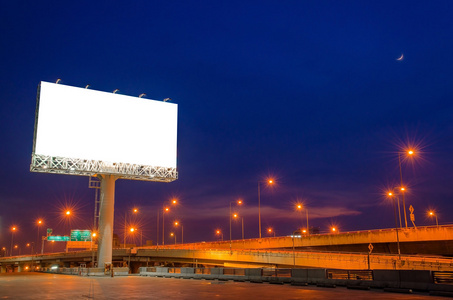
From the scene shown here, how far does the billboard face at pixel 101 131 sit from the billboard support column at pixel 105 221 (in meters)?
2.44

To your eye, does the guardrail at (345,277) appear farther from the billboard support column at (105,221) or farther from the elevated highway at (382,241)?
the elevated highway at (382,241)

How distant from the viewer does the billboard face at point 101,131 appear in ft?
184

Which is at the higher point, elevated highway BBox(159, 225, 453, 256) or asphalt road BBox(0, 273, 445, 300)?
elevated highway BBox(159, 225, 453, 256)

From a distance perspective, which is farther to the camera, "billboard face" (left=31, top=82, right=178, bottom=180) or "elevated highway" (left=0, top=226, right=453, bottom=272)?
"billboard face" (left=31, top=82, right=178, bottom=180)

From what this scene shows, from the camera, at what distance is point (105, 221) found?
198 ft

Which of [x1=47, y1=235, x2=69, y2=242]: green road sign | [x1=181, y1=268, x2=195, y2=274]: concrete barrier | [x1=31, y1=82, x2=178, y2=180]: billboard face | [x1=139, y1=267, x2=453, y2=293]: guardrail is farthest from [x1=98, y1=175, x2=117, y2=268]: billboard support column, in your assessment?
[x1=47, y1=235, x2=69, y2=242]: green road sign

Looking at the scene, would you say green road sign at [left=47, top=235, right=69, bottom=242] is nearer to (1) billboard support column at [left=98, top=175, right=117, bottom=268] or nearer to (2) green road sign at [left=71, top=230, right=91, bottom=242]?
(2) green road sign at [left=71, top=230, right=91, bottom=242]

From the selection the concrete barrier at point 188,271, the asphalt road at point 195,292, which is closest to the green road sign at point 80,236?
the concrete barrier at point 188,271

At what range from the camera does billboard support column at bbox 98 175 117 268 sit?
60.4 metres

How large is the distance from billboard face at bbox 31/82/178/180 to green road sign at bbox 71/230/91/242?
3067 inches

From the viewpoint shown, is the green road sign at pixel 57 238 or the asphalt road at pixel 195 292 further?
the green road sign at pixel 57 238

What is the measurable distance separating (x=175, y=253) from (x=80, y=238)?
5869 centimetres

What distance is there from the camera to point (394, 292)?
77.2ft

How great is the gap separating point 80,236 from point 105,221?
256 ft
